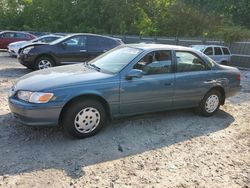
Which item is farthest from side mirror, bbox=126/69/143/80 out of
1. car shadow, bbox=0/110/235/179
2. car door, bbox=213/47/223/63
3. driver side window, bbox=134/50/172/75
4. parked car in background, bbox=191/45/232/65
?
Answer: car door, bbox=213/47/223/63

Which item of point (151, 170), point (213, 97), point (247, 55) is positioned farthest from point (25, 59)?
point (247, 55)

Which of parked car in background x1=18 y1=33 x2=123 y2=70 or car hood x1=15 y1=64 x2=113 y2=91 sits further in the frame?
parked car in background x1=18 y1=33 x2=123 y2=70

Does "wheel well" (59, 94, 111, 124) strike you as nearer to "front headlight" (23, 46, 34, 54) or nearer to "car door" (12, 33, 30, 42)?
"front headlight" (23, 46, 34, 54)

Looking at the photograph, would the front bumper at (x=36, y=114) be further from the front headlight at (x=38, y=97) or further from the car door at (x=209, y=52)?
the car door at (x=209, y=52)

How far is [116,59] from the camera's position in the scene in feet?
19.6

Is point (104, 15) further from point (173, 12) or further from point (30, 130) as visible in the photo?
point (30, 130)

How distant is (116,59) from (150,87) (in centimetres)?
84

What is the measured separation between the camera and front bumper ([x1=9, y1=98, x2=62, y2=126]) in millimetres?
4758

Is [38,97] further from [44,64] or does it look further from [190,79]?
[44,64]

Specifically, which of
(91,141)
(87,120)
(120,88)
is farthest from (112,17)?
(91,141)

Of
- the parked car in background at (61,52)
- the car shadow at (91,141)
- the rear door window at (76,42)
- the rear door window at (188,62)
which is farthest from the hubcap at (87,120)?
the rear door window at (76,42)

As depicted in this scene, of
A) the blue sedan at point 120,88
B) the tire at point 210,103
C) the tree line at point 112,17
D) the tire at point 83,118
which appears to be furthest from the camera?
the tree line at point 112,17

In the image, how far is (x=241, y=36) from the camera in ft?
65.9

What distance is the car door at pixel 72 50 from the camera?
35.7ft
